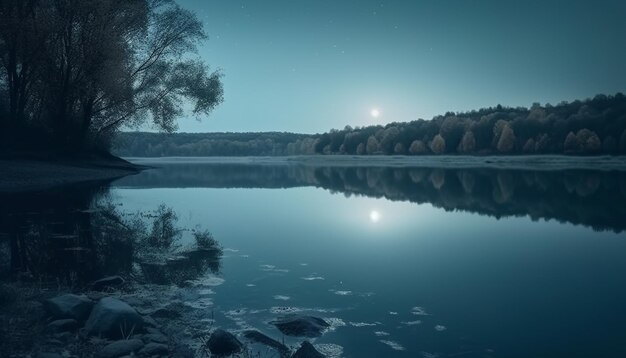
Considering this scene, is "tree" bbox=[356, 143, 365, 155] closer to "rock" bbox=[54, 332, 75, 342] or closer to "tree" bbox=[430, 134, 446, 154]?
"tree" bbox=[430, 134, 446, 154]

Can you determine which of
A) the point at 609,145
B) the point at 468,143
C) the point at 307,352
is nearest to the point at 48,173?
the point at 307,352

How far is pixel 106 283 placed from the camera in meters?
8.84

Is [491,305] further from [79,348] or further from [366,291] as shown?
[79,348]

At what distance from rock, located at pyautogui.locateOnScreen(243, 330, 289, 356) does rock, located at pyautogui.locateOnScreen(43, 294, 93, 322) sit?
2521 mm

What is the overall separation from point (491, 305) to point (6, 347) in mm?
7448

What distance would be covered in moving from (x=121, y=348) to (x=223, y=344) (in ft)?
4.29

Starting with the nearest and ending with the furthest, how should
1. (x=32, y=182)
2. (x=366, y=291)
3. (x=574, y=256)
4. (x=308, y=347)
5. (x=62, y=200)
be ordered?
(x=308, y=347) < (x=366, y=291) < (x=574, y=256) < (x=62, y=200) < (x=32, y=182)

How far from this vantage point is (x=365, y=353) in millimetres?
6285

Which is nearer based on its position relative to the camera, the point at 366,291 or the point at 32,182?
the point at 366,291

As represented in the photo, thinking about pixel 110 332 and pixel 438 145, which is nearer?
pixel 110 332

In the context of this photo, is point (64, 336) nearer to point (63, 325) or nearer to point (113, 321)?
point (63, 325)

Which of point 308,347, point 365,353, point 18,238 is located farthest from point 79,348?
point 18,238

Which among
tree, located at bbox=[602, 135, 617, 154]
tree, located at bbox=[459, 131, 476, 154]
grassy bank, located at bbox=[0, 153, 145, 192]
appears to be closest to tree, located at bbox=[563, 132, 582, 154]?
tree, located at bbox=[602, 135, 617, 154]

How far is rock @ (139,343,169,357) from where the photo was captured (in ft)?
19.7
